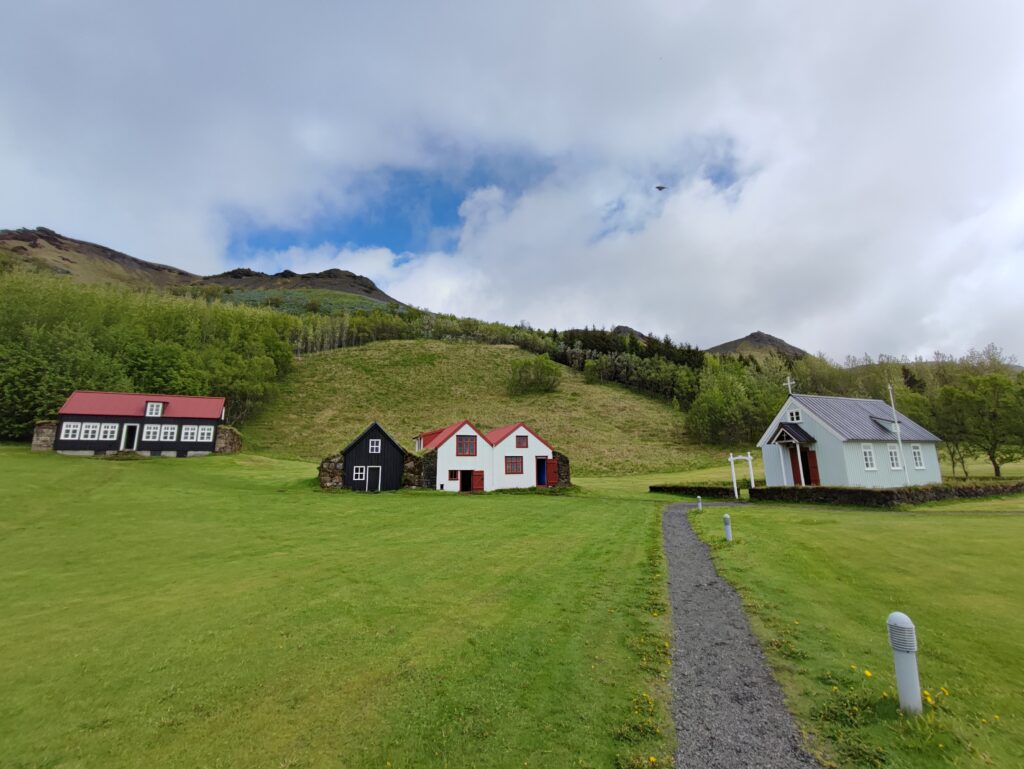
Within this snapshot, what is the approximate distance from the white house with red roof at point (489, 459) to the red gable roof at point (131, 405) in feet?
92.7

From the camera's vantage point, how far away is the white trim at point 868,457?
34.2m

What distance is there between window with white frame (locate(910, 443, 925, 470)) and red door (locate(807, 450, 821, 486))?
7675 mm

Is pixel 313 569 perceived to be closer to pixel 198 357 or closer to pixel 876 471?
pixel 876 471

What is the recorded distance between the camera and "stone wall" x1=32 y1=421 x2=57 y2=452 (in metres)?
46.4

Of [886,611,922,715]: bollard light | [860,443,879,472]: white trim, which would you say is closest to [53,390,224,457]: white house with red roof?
[886,611,922,715]: bollard light

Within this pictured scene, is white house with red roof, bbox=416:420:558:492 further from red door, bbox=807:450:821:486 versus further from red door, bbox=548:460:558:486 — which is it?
red door, bbox=807:450:821:486

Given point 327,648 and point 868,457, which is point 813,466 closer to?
point 868,457

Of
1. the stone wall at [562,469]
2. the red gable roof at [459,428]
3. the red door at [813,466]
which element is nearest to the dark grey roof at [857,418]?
the red door at [813,466]

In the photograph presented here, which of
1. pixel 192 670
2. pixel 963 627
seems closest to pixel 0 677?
pixel 192 670

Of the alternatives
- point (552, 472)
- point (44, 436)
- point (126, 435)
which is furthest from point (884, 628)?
point (44, 436)

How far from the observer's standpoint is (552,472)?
150 feet

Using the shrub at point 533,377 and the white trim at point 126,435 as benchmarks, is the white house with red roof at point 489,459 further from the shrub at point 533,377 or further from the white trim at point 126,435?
the shrub at point 533,377

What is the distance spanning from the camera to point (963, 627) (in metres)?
8.24

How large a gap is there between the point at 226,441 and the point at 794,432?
192ft
